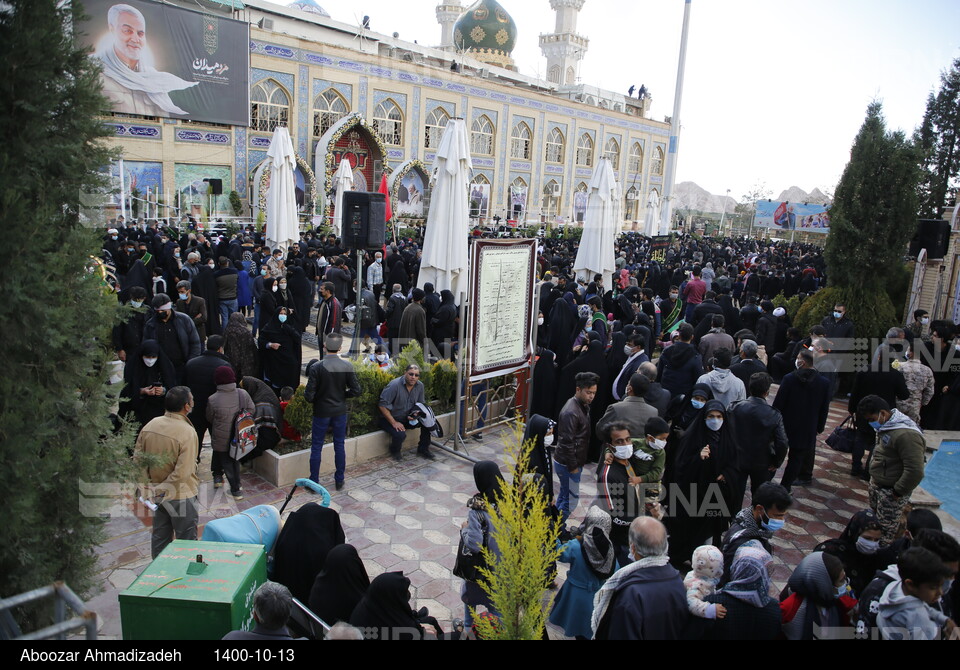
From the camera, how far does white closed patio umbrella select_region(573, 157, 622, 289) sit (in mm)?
11758

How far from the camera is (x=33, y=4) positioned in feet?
7.73

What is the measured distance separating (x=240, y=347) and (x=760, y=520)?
16.9 ft

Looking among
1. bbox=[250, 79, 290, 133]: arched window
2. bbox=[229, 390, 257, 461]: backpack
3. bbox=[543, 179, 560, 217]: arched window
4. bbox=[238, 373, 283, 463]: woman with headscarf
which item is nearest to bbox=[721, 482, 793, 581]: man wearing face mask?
bbox=[229, 390, 257, 461]: backpack

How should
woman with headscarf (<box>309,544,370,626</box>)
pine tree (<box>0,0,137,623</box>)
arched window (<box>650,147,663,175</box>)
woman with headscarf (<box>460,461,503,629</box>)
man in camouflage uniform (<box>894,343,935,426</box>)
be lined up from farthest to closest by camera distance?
arched window (<box>650,147,663,175</box>) < man in camouflage uniform (<box>894,343,935,426</box>) < woman with headscarf (<box>460,461,503,629</box>) < woman with headscarf (<box>309,544,370,626</box>) < pine tree (<box>0,0,137,623</box>)

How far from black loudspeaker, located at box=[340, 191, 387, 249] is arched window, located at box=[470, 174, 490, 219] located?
79.7 feet

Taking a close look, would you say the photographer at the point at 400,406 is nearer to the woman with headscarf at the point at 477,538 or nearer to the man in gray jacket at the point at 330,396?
the man in gray jacket at the point at 330,396

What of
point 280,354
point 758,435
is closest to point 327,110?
point 280,354

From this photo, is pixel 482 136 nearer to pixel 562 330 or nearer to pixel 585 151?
pixel 585 151

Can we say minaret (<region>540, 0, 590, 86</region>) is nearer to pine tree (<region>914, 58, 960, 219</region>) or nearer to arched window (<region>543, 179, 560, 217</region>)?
arched window (<region>543, 179, 560, 217</region>)

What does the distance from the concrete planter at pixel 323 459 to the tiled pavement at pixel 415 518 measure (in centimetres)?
10

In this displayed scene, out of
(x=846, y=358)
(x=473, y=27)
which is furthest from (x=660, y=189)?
(x=846, y=358)

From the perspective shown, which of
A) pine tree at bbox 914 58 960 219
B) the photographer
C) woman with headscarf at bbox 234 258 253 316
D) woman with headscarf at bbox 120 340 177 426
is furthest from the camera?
pine tree at bbox 914 58 960 219

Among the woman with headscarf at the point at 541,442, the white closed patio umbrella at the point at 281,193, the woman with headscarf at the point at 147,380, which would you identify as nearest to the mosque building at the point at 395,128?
the white closed patio umbrella at the point at 281,193

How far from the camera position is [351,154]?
2808 centimetres
